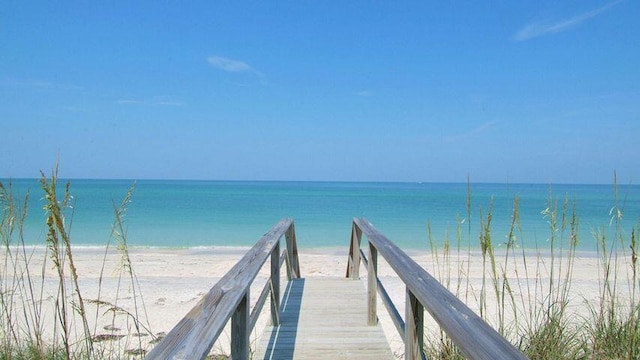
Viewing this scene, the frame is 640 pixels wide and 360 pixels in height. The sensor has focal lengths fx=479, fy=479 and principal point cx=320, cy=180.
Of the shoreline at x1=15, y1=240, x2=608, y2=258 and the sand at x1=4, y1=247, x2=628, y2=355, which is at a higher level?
the sand at x1=4, y1=247, x2=628, y2=355

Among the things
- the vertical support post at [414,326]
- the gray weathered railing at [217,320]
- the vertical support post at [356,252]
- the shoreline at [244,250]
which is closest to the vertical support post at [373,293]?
the gray weathered railing at [217,320]

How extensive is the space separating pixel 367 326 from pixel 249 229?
19.5 m

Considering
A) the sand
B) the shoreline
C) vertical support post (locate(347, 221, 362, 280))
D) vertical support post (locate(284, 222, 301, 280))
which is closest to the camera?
the sand

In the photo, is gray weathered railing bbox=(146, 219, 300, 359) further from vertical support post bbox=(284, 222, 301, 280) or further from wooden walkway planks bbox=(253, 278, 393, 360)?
vertical support post bbox=(284, 222, 301, 280)

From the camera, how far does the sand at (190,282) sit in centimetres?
558

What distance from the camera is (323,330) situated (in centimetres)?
374

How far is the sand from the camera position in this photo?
5.58 m

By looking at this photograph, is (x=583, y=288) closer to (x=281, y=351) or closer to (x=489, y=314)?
(x=489, y=314)

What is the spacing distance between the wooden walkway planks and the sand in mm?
563

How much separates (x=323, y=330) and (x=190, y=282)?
5.92m

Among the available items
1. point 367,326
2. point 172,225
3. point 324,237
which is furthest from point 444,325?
point 172,225

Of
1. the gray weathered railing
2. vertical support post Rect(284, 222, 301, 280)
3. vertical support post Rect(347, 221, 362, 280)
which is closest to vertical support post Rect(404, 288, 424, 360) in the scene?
the gray weathered railing

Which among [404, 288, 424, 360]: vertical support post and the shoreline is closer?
[404, 288, 424, 360]: vertical support post

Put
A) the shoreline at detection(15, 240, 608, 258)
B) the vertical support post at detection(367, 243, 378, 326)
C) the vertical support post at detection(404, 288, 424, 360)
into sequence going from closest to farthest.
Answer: the vertical support post at detection(404, 288, 424, 360)
the vertical support post at detection(367, 243, 378, 326)
the shoreline at detection(15, 240, 608, 258)
